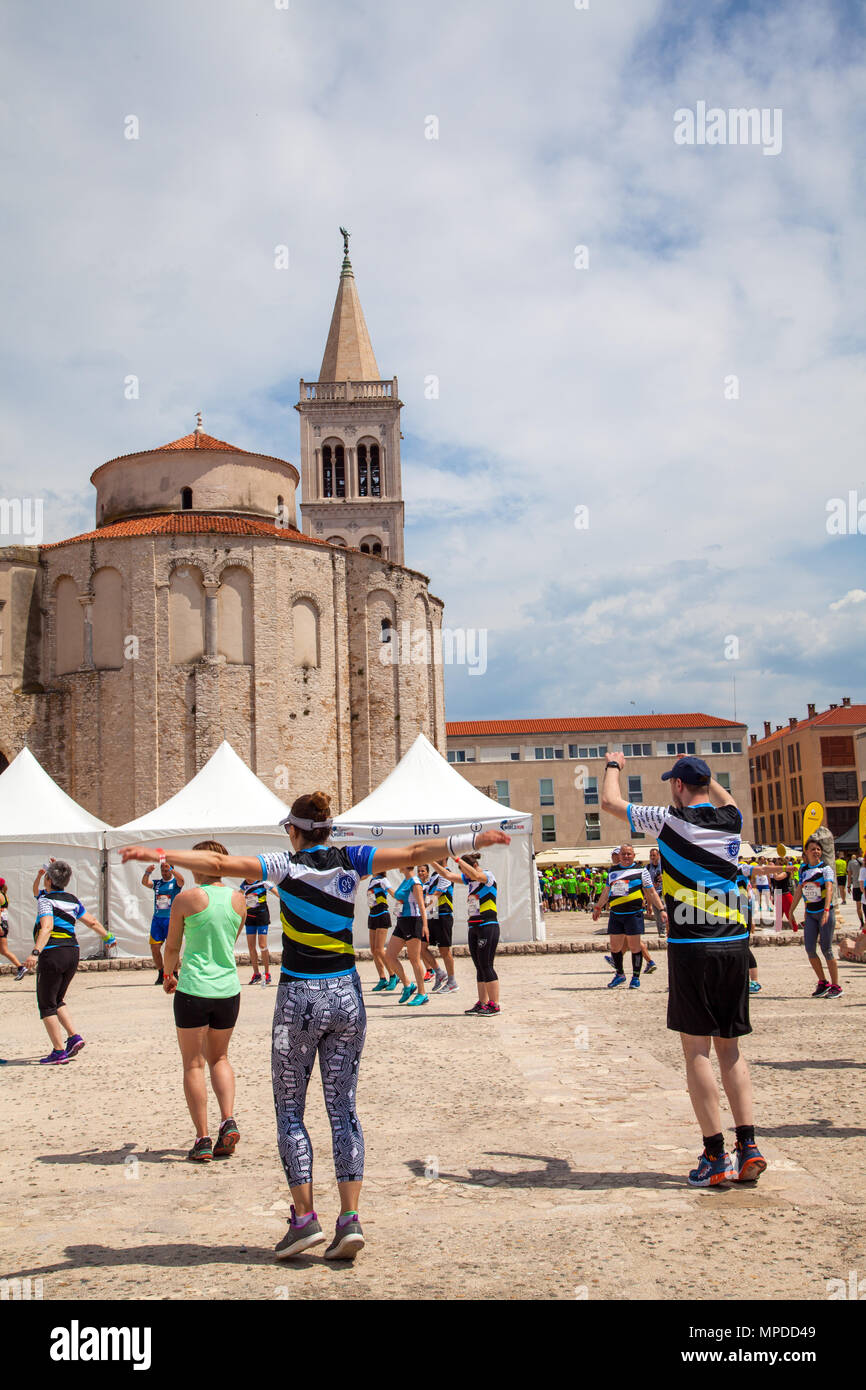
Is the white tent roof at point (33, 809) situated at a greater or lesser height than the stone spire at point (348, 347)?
lesser

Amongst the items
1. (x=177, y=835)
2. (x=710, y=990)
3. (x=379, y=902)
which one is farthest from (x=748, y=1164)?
(x=177, y=835)

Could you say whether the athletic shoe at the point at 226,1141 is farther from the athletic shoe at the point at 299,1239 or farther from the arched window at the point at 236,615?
the arched window at the point at 236,615

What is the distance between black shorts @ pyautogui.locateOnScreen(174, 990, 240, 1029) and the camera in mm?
6164

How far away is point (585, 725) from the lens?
271ft

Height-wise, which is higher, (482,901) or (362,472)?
(362,472)

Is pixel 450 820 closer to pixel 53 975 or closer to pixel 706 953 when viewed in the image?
pixel 53 975

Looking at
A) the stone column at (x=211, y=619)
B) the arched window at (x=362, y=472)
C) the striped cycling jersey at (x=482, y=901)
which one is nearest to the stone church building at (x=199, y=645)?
the stone column at (x=211, y=619)

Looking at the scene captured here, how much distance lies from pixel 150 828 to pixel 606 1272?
17971 millimetres

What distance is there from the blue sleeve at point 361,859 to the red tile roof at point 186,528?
125ft

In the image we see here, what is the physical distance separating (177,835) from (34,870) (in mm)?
2753

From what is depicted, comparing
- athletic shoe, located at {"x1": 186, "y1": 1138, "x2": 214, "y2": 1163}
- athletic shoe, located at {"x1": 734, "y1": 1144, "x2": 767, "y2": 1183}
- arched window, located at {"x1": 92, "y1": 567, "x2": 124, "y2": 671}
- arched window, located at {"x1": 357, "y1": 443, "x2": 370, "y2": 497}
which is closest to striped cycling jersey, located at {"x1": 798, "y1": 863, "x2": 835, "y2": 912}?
athletic shoe, located at {"x1": 734, "y1": 1144, "x2": 767, "y2": 1183}

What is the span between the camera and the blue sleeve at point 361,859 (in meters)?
4.60

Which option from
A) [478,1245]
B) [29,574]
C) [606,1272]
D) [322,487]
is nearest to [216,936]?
[478,1245]
